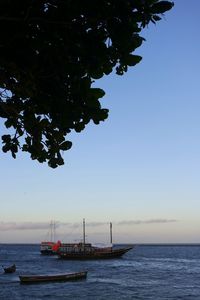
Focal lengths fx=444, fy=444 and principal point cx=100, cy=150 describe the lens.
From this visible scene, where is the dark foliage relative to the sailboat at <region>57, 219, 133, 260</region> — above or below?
above

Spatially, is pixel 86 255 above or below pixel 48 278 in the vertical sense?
above

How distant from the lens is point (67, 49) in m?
4.32

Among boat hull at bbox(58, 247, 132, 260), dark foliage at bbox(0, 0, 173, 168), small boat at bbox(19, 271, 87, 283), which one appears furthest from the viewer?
boat hull at bbox(58, 247, 132, 260)

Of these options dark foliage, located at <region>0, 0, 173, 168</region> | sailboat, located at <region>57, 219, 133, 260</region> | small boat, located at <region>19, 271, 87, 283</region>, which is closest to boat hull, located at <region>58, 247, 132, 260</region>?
sailboat, located at <region>57, 219, 133, 260</region>

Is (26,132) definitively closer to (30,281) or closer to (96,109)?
(96,109)

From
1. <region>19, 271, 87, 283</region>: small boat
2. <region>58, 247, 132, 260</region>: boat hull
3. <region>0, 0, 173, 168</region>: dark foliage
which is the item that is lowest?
<region>19, 271, 87, 283</region>: small boat

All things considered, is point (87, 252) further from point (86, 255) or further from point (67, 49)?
point (67, 49)

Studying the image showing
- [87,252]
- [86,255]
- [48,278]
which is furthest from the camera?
[87,252]

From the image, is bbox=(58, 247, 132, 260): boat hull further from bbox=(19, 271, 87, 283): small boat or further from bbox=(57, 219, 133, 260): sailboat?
bbox=(19, 271, 87, 283): small boat

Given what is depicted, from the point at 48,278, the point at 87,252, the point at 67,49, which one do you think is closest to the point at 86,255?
the point at 87,252

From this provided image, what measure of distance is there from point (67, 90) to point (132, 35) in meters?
0.89

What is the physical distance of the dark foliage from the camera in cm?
414

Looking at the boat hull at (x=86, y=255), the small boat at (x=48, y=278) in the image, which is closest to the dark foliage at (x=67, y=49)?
the small boat at (x=48, y=278)

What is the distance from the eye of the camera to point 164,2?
4.24 m
